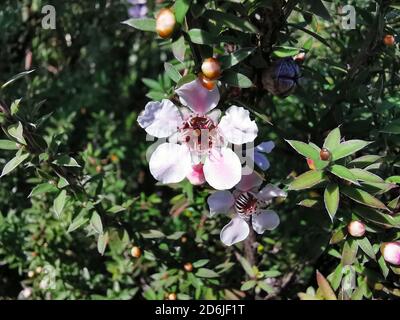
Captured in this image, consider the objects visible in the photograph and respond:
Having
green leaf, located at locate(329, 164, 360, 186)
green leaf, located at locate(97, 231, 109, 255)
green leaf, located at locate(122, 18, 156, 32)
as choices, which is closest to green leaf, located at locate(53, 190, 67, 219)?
green leaf, located at locate(97, 231, 109, 255)

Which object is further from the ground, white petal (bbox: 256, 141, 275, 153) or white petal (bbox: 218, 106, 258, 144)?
white petal (bbox: 218, 106, 258, 144)

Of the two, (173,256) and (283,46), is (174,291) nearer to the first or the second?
(173,256)

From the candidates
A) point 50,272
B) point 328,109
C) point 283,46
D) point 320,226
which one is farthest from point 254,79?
point 50,272

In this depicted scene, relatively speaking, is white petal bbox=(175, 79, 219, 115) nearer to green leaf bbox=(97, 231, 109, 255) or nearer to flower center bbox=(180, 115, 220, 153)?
flower center bbox=(180, 115, 220, 153)

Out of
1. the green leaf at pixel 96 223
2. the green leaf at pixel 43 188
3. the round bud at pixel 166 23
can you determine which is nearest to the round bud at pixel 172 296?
the green leaf at pixel 96 223

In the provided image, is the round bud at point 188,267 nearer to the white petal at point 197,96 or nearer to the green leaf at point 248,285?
the green leaf at point 248,285

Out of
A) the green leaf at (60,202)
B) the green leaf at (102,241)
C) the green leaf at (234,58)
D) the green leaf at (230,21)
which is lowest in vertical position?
the green leaf at (102,241)
